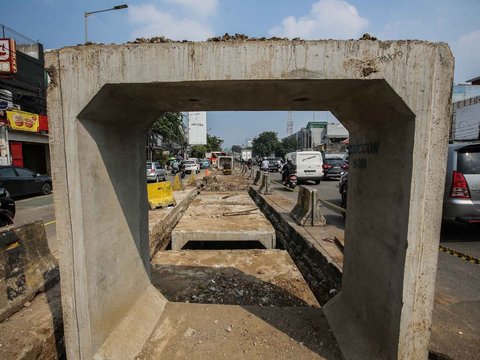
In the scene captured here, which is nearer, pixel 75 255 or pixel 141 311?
pixel 75 255

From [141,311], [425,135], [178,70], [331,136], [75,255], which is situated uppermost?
[331,136]

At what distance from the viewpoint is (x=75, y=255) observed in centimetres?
207

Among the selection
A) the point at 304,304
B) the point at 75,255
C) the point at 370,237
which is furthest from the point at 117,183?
the point at 304,304

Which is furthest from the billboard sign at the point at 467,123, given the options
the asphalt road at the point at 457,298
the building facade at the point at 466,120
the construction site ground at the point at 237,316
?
the construction site ground at the point at 237,316

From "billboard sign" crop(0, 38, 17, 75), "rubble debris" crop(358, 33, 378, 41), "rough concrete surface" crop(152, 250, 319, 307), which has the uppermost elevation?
"billboard sign" crop(0, 38, 17, 75)

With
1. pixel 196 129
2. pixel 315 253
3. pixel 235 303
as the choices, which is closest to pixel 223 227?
pixel 315 253

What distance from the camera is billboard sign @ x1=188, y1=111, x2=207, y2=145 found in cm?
7350

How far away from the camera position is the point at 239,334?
2.74 meters

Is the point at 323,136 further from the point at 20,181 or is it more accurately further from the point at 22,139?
the point at 20,181

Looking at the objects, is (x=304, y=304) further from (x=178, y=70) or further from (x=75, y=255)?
(x=178, y=70)

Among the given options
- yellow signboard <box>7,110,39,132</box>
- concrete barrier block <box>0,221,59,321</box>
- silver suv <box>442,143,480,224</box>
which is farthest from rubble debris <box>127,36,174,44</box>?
yellow signboard <box>7,110,39,132</box>

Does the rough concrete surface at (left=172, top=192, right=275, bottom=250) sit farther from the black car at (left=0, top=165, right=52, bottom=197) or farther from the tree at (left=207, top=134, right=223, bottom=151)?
the tree at (left=207, top=134, right=223, bottom=151)

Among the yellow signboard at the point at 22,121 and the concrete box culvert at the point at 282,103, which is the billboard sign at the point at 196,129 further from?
the concrete box culvert at the point at 282,103

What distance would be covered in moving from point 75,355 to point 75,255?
847 millimetres
